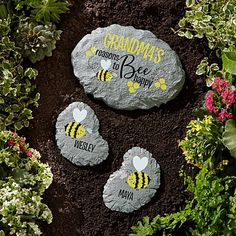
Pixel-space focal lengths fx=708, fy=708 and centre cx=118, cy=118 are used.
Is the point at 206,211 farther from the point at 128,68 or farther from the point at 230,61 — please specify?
the point at 128,68

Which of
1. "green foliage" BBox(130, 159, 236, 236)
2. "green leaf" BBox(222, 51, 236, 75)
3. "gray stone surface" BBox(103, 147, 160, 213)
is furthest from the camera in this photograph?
"gray stone surface" BBox(103, 147, 160, 213)

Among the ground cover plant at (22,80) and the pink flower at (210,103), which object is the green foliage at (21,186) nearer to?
the ground cover plant at (22,80)

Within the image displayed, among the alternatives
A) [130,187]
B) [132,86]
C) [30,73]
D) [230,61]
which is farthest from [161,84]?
[30,73]

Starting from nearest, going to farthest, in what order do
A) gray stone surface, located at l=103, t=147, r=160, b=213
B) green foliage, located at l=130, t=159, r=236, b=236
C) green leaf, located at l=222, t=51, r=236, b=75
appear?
green foliage, located at l=130, t=159, r=236, b=236 < green leaf, located at l=222, t=51, r=236, b=75 < gray stone surface, located at l=103, t=147, r=160, b=213

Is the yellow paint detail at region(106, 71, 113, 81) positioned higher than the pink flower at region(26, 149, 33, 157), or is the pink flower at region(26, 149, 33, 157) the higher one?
the yellow paint detail at region(106, 71, 113, 81)

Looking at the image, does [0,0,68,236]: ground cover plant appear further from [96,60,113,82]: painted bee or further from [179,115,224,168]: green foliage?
[179,115,224,168]: green foliage

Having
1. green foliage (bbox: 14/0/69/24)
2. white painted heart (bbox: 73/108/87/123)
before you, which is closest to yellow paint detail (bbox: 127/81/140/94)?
white painted heart (bbox: 73/108/87/123)

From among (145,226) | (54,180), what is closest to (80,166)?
(54,180)
